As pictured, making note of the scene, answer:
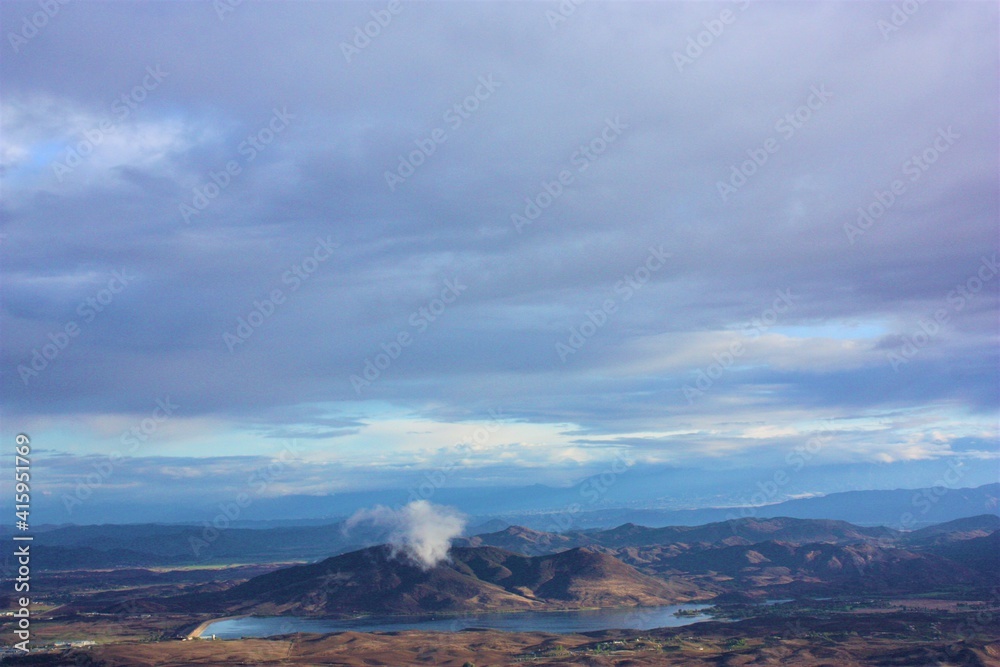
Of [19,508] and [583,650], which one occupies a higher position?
[19,508]

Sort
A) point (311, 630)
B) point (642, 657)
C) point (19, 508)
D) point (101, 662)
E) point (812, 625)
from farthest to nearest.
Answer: point (311, 630) < point (812, 625) < point (642, 657) < point (101, 662) < point (19, 508)

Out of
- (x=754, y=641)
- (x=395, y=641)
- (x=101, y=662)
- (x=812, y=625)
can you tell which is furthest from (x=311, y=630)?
(x=812, y=625)

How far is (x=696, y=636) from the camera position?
171250mm

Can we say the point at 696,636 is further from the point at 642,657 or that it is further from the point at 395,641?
the point at 395,641

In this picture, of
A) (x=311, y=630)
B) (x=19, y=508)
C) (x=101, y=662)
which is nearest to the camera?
(x=19, y=508)

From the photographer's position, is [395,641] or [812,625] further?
[812,625]

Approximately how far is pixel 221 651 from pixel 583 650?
6318 cm

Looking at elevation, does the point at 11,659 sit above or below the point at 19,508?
below

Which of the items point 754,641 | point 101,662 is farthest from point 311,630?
point 754,641

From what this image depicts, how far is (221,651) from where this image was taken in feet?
497

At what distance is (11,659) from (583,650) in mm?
93369

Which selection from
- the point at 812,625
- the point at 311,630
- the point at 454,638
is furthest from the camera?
the point at 311,630

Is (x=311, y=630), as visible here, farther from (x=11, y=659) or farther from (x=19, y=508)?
(x=19, y=508)

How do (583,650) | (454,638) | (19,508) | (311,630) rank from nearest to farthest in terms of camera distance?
(19,508), (583,650), (454,638), (311,630)
